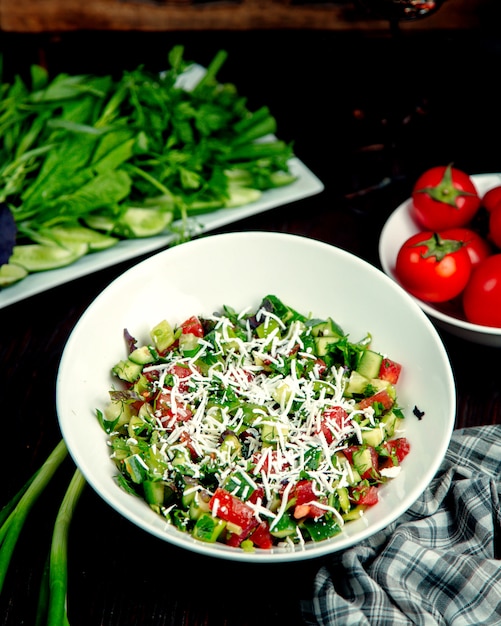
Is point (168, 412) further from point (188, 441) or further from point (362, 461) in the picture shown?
point (362, 461)

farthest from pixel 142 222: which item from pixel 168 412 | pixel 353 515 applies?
pixel 353 515

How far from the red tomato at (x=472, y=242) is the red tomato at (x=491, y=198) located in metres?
0.11

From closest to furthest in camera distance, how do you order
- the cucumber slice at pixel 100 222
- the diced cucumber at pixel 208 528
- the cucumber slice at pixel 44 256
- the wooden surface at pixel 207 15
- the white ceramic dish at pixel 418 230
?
1. the diced cucumber at pixel 208 528
2. the white ceramic dish at pixel 418 230
3. the cucumber slice at pixel 44 256
4. the cucumber slice at pixel 100 222
5. the wooden surface at pixel 207 15

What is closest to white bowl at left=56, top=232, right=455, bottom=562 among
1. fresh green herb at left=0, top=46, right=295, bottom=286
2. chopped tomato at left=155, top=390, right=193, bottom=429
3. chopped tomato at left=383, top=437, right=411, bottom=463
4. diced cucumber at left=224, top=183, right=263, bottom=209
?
chopped tomato at left=383, top=437, right=411, bottom=463

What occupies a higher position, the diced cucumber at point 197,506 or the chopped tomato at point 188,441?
the chopped tomato at point 188,441

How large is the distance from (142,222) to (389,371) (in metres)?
0.99

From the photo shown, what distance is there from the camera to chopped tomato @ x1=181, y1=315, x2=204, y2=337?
6.03 ft

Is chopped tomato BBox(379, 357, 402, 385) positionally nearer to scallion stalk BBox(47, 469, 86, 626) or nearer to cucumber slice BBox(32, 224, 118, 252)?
scallion stalk BBox(47, 469, 86, 626)

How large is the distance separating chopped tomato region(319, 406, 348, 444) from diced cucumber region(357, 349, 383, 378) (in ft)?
0.50

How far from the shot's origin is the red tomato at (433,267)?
197cm

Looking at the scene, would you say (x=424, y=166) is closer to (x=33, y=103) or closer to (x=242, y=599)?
(x=33, y=103)

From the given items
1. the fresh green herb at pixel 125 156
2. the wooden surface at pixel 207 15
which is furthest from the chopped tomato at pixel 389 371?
the wooden surface at pixel 207 15

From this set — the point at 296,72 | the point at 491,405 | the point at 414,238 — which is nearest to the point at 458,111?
the point at 296,72

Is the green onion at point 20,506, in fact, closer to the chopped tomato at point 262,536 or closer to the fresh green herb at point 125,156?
the chopped tomato at point 262,536
